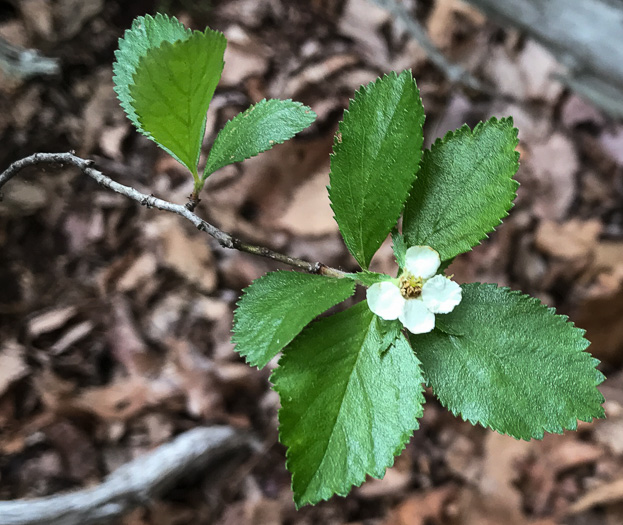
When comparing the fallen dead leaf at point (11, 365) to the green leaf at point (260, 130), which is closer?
the green leaf at point (260, 130)

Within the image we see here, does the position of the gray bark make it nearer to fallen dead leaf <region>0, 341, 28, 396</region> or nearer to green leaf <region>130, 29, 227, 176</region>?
green leaf <region>130, 29, 227, 176</region>

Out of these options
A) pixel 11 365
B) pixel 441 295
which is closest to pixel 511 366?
pixel 441 295

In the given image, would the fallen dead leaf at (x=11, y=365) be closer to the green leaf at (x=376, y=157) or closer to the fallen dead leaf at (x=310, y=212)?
the fallen dead leaf at (x=310, y=212)

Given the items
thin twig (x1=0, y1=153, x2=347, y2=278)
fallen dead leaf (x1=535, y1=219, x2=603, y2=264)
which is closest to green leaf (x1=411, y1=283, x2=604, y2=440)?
thin twig (x1=0, y1=153, x2=347, y2=278)

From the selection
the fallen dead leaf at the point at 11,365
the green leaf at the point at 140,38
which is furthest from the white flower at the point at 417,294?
the fallen dead leaf at the point at 11,365

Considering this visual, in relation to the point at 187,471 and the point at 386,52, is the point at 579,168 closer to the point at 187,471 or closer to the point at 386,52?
the point at 386,52

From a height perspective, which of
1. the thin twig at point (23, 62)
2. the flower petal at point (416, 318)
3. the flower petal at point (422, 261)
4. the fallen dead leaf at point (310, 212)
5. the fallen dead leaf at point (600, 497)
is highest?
the thin twig at point (23, 62)
